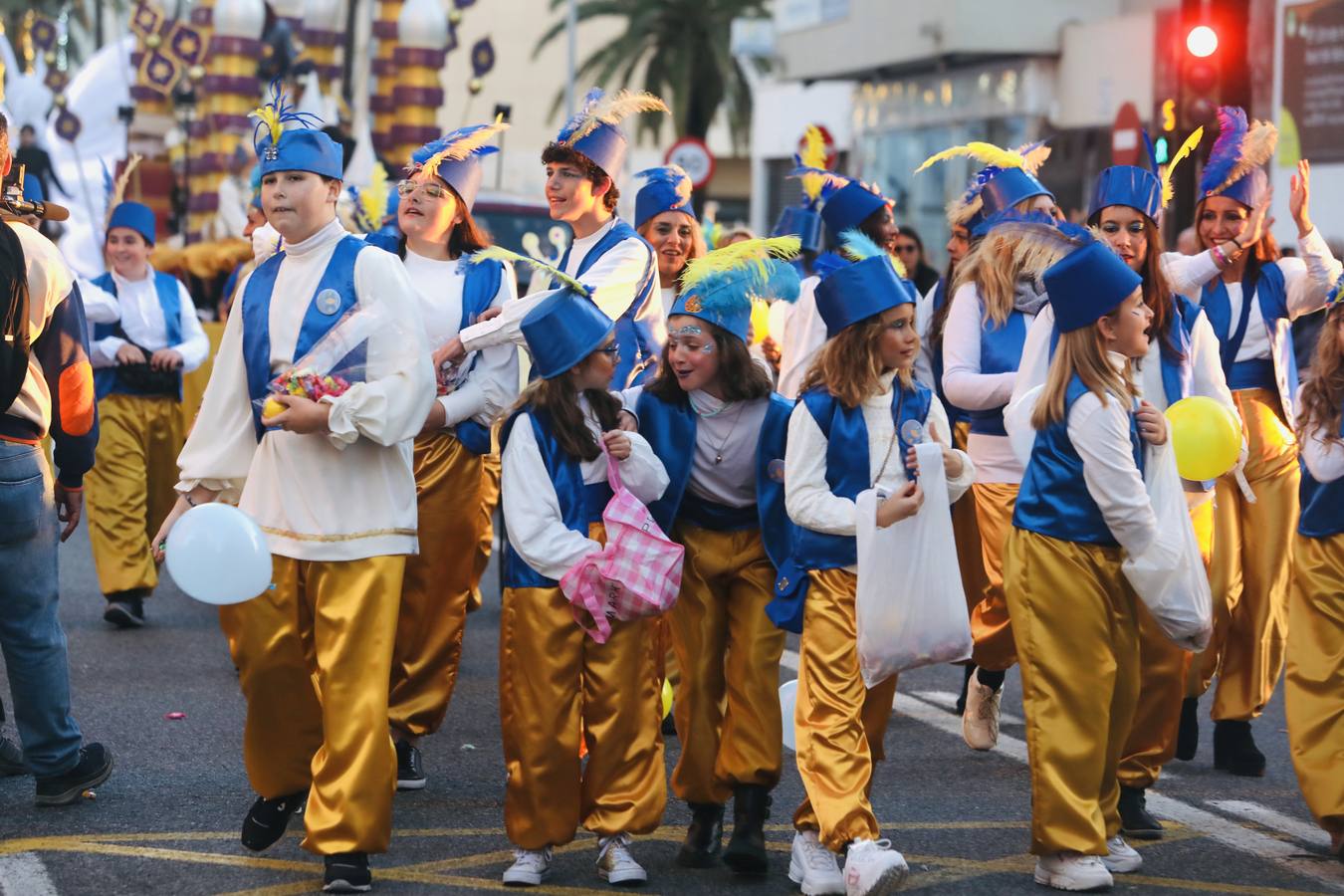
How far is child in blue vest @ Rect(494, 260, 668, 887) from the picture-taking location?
5.66m

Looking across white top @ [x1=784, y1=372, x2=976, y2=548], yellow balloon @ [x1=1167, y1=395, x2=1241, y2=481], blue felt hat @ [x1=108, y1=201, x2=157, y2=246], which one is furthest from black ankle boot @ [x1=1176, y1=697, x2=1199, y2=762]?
blue felt hat @ [x1=108, y1=201, x2=157, y2=246]

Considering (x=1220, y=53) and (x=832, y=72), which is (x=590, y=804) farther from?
(x=832, y=72)

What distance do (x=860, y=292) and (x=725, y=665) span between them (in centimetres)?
119

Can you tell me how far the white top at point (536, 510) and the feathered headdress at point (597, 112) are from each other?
163 centimetres

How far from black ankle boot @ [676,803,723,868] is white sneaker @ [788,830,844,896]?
34 centimetres

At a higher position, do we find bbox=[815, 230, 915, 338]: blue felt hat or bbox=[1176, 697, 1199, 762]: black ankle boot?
bbox=[815, 230, 915, 338]: blue felt hat

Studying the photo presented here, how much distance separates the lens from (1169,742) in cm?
631

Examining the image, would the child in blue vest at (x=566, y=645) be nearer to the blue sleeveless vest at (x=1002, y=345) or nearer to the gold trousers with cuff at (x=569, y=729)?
the gold trousers with cuff at (x=569, y=729)

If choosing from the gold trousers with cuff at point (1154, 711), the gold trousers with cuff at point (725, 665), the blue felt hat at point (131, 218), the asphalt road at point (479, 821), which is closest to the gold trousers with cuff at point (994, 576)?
the asphalt road at point (479, 821)

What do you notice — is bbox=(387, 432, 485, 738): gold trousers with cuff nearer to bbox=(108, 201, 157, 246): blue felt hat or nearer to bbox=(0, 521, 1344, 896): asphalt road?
bbox=(0, 521, 1344, 896): asphalt road

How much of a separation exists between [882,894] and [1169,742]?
1387 millimetres

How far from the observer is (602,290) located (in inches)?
271

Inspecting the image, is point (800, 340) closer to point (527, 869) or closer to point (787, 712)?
point (787, 712)

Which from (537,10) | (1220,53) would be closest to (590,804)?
(1220,53)
